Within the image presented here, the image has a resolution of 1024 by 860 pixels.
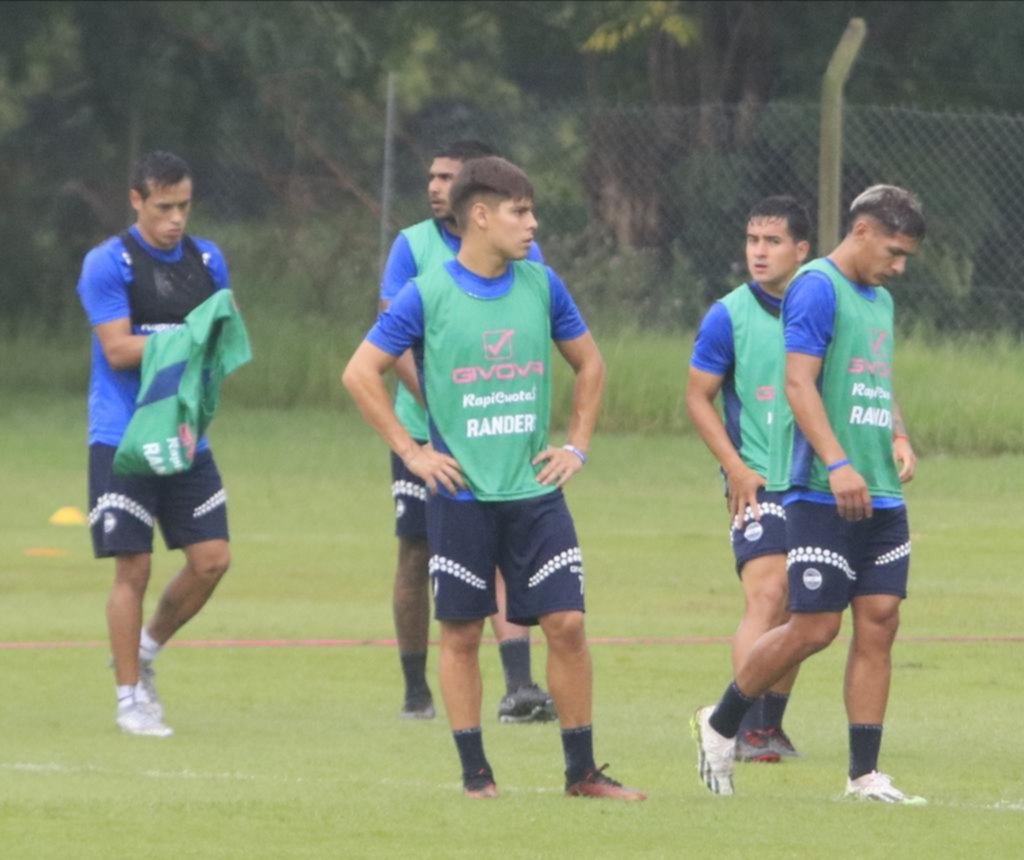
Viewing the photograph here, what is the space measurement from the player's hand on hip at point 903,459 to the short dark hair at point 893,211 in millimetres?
685

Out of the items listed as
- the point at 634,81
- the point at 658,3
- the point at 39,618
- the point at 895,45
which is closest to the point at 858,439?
the point at 39,618

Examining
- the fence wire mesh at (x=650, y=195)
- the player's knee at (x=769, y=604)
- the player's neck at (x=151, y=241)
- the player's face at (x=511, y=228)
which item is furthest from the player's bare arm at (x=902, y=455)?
the fence wire mesh at (x=650, y=195)

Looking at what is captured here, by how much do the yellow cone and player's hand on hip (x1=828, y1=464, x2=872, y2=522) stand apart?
9630 mm

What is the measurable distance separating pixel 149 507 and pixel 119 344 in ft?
1.98

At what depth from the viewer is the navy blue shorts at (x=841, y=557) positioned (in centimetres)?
795

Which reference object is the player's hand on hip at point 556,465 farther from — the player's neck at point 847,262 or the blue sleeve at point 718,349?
the blue sleeve at point 718,349

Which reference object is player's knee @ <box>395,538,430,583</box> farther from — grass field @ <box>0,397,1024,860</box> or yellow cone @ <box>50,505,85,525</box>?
yellow cone @ <box>50,505,85,525</box>

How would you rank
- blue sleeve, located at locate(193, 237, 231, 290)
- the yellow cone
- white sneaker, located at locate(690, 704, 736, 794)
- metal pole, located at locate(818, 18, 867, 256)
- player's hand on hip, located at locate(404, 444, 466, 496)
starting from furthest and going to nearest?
metal pole, located at locate(818, 18, 867, 256), the yellow cone, blue sleeve, located at locate(193, 237, 231, 290), white sneaker, located at locate(690, 704, 736, 794), player's hand on hip, located at locate(404, 444, 466, 496)

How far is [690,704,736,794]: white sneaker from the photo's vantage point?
8.09m

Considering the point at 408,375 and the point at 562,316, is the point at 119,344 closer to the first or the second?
the point at 408,375

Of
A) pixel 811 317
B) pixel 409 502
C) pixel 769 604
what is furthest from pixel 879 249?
pixel 409 502

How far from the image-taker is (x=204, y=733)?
9586mm

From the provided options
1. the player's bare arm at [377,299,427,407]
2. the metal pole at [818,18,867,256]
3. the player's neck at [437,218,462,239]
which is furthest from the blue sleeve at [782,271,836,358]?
the metal pole at [818,18,867,256]

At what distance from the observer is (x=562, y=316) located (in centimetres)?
805
